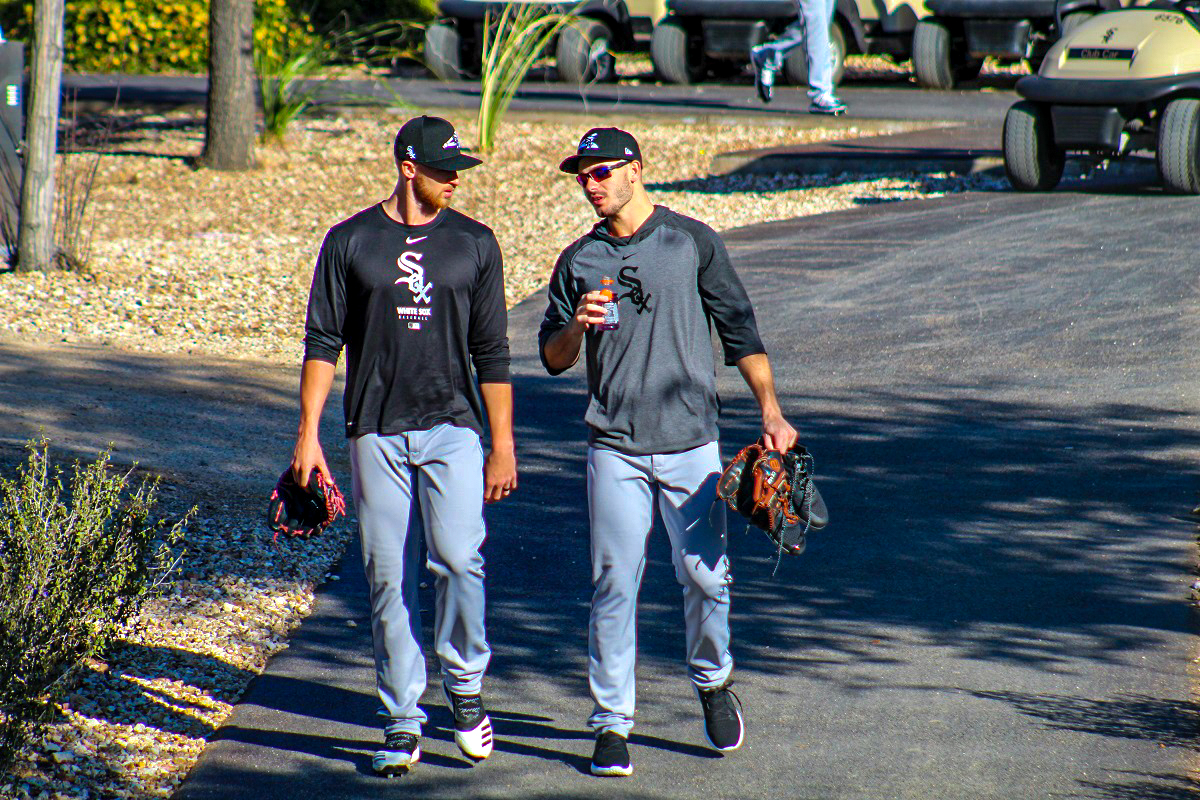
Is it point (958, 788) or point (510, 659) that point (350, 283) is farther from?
point (958, 788)

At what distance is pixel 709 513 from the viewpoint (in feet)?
14.0

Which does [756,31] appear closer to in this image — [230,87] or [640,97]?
[640,97]

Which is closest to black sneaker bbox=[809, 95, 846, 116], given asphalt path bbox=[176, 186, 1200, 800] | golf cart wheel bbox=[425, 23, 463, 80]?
golf cart wheel bbox=[425, 23, 463, 80]

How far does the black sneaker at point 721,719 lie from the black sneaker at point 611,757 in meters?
0.28

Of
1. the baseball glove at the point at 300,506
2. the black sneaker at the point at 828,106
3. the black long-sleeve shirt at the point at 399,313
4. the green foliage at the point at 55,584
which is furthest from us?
the black sneaker at the point at 828,106

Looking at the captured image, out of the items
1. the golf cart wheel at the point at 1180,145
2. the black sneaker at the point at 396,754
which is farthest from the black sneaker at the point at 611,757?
the golf cart wheel at the point at 1180,145

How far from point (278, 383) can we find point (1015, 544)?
15.7 ft

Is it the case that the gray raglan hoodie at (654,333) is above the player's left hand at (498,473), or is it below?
above

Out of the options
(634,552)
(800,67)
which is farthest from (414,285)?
(800,67)

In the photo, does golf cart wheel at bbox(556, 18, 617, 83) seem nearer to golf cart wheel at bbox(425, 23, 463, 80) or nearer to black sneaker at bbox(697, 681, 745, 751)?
golf cart wheel at bbox(425, 23, 463, 80)

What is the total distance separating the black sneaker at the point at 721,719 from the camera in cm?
432

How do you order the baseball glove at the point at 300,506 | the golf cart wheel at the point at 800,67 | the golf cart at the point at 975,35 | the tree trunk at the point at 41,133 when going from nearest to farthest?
the baseball glove at the point at 300,506 → the tree trunk at the point at 41,133 → the golf cart at the point at 975,35 → the golf cart wheel at the point at 800,67

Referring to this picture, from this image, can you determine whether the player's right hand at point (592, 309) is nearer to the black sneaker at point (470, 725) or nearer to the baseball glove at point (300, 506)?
the baseball glove at point (300, 506)

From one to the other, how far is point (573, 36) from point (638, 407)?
18.1m
